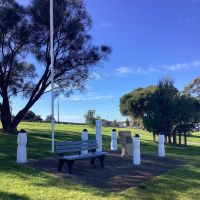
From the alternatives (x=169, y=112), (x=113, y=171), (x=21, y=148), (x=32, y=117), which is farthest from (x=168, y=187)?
(x=32, y=117)

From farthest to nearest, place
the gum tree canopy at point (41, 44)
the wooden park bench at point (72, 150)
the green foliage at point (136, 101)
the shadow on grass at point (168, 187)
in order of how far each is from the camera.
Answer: the green foliage at point (136, 101)
the gum tree canopy at point (41, 44)
the wooden park bench at point (72, 150)
the shadow on grass at point (168, 187)

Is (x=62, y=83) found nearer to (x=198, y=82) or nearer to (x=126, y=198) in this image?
(x=126, y=198)

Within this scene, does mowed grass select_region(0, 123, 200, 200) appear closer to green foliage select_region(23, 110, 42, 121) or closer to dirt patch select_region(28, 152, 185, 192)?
dirt patch select_region(28, 152, 185, 192)

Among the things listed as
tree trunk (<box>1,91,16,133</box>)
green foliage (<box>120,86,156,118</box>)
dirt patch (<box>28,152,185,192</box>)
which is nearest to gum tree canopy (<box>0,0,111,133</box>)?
tree trunk (<box>1,91,16,133</box>)

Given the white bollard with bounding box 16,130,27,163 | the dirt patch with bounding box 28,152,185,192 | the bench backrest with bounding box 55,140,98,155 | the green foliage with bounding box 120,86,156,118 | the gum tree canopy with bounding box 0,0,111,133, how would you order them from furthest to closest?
the green foliage with bounding box 120,86,156,118
the gum tree canopy with bounding box 0,0,111,133
the white bollard with bounding box 16,130,27,163
the bench backrest with bounding box 55,140,98,155
the dirt patch with bounding box 28,152,185,192

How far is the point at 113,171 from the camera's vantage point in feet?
34.5

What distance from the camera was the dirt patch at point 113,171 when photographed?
8836 millimetres

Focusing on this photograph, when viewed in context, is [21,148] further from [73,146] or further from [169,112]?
[169,112]

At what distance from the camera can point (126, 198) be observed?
742 centimetres

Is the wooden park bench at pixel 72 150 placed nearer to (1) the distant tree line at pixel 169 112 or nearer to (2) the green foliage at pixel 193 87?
(1) the distant tree line at pixel 169 112

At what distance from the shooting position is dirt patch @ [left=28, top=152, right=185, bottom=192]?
884cm

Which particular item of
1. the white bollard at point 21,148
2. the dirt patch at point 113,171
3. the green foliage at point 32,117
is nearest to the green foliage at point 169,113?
the dirt patch at point 113,171

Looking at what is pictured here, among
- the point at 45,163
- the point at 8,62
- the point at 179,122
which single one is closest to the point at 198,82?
the point at 179,122

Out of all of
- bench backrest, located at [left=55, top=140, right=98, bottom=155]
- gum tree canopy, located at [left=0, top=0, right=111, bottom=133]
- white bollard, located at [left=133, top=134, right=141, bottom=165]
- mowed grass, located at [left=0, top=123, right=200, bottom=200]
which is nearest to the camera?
mowed grass, located at [left=0, top=123, right=200, bottom=200]
